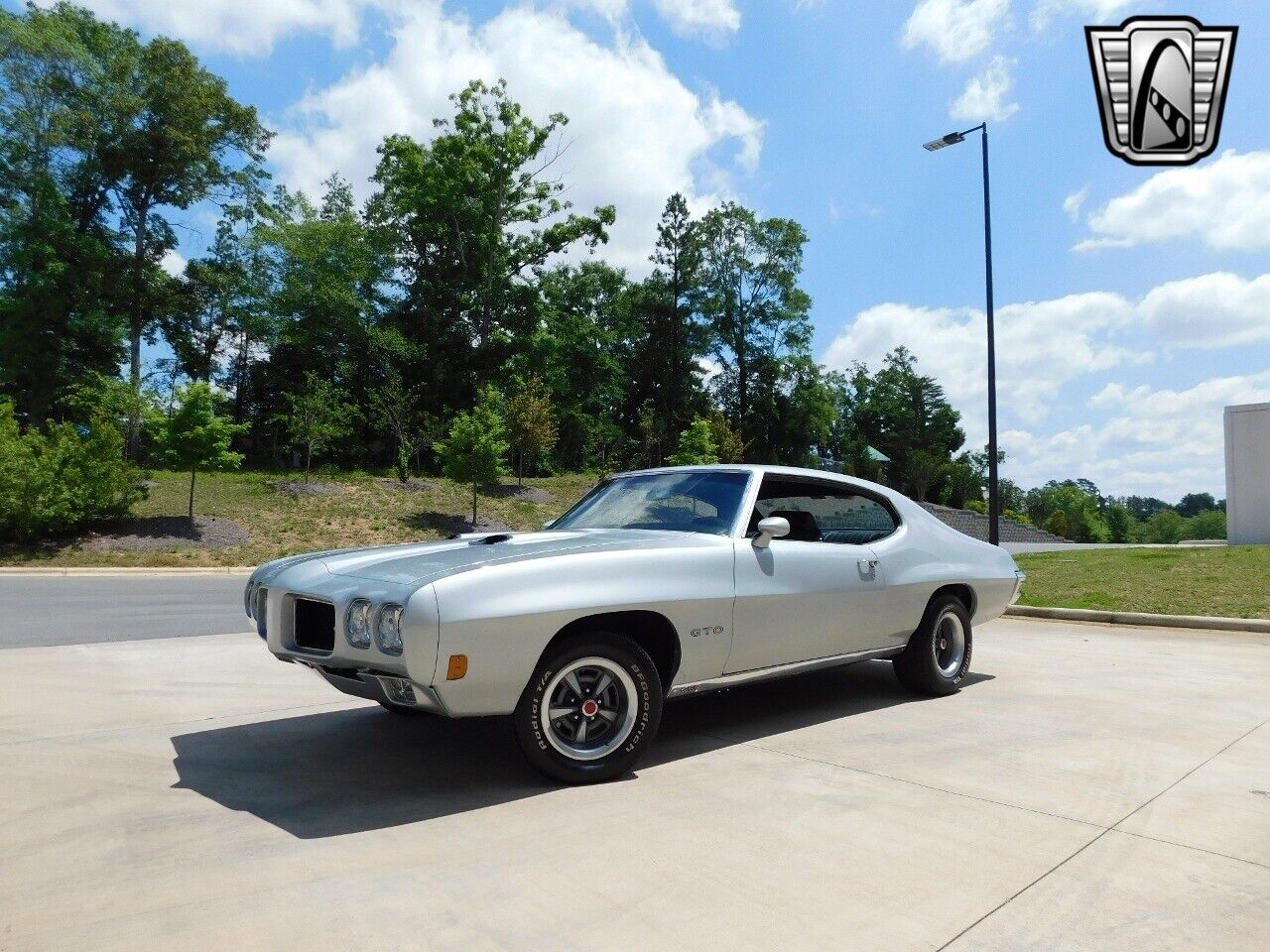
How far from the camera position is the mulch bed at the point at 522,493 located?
1176 inches

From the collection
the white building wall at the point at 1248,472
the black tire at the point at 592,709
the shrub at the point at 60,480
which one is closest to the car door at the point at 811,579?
the black tire at the point at 592,709

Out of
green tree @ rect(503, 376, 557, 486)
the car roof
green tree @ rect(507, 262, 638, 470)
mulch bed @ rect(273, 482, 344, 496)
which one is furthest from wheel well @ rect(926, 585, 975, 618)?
green tree @ rect(507, 262, 638, 470)

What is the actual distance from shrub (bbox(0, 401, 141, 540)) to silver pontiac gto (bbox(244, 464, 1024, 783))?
18361 mm

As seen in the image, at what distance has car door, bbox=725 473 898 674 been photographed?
189 inches

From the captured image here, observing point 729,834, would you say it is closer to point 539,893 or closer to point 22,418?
point 539,893

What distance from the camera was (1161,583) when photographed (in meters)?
12.9

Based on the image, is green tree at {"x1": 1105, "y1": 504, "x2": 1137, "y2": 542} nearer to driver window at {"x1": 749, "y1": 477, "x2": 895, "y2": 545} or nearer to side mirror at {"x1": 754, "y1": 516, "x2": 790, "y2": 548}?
driver window at {"x1": 749, "y1": 477, "x2": 895, "y2": 545}

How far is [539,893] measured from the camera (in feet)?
9.57

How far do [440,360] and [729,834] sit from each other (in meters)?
43.2

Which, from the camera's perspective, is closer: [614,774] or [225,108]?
[614,774]

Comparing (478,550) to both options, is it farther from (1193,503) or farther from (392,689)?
(1193,503)

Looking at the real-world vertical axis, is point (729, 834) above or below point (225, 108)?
below

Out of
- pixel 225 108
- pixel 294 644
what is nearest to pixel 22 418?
pixel 225 108

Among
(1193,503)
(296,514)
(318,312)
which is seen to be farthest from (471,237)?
(1193,503)
